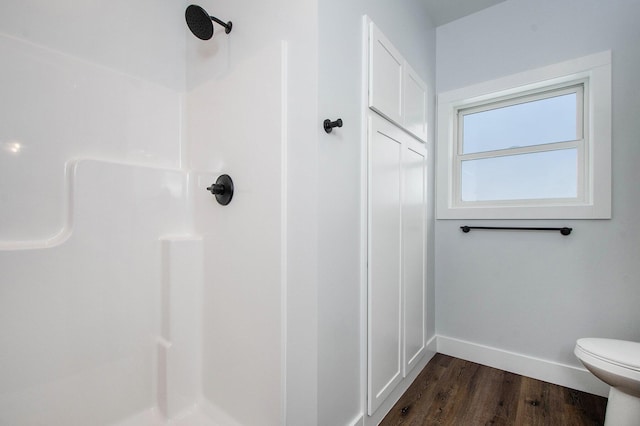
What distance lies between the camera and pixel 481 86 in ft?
6.60

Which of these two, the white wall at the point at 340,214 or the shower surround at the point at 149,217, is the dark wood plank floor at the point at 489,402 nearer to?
the white wall at the point at 340,214

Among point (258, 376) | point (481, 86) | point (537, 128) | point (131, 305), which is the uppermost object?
point (481, 86)

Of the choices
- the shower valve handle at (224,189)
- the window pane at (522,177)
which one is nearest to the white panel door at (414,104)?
the window pane at (522,177)

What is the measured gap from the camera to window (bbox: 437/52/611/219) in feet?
5.37

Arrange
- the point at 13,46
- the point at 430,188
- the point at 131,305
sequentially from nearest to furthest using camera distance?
the point at 13,46 → the point at 131,305 → the point at 430,188

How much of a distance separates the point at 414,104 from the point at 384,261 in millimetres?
1081

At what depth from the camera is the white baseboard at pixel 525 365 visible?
1.62m

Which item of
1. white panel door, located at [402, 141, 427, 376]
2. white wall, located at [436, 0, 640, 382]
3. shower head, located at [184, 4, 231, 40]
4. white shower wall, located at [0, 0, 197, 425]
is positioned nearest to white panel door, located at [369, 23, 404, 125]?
white panel door, located at [402, 141, 427, 376]

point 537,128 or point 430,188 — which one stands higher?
point 537,128

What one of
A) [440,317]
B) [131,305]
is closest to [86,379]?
[131,305]

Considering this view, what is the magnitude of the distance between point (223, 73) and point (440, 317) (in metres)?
2.27

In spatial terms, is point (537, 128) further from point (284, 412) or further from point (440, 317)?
point (284, 412)

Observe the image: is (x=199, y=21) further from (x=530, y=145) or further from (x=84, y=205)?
(x=530, y=145)

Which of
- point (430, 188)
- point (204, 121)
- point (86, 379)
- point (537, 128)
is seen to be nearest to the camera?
point (86, 379)
